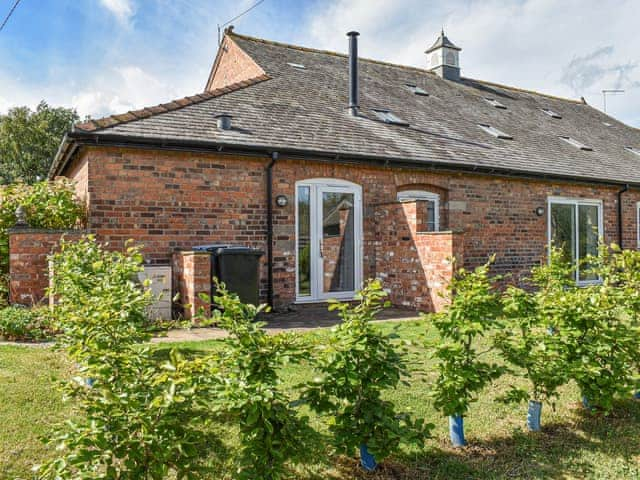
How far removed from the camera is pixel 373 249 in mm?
10227

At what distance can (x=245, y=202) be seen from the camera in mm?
8914

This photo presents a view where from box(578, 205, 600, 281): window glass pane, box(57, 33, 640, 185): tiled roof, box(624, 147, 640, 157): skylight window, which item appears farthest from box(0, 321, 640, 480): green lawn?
box(624, 147, 640, 157): skylight window

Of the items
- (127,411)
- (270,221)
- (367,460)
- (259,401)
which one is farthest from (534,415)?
(270,221)

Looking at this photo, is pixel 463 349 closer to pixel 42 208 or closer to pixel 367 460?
pixel 367 460

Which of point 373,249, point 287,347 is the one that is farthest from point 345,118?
point 287,347

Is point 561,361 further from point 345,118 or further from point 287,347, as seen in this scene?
point 345,118

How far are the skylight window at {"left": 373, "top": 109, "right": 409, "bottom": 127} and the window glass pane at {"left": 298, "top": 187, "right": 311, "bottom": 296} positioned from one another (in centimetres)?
362

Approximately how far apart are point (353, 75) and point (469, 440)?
9893mm

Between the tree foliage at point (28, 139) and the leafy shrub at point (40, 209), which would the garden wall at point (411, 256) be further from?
the tree foliage at point (28, 139)

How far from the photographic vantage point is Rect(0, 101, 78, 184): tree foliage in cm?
2956

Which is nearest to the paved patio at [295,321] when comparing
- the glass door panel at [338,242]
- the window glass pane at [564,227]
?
the glass door panel at [338,242]

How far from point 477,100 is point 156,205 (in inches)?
483

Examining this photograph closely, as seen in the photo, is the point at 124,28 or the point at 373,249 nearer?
the point at 373,249

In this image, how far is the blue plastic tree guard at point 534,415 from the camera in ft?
13.1
